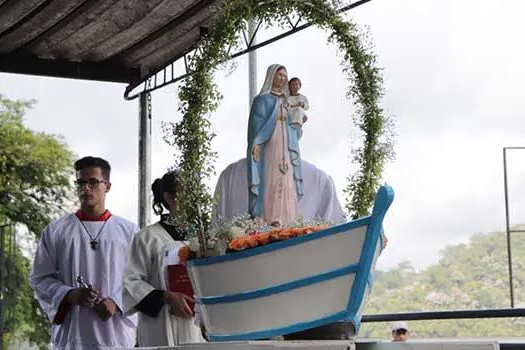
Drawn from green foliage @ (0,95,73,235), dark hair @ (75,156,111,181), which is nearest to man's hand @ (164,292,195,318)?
dark hair @ (75,156,111,181)

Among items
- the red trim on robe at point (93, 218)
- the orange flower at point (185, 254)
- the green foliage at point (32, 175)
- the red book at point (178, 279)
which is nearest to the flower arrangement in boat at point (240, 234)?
the orange flower at point (185, 254)

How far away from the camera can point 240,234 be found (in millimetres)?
2811

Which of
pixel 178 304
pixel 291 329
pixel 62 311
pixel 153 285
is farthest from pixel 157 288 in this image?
pixel 291 329

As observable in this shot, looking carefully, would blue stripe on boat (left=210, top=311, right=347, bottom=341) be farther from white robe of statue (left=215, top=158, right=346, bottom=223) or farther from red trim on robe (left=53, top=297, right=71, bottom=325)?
red trim on robe (left=53, top=297, right=71, bottom=325)

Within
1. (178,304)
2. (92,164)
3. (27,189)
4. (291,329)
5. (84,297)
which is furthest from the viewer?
(27,189)

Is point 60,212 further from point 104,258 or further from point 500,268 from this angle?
point 104,258

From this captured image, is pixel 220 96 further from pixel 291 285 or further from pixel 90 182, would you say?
pixel 90 182

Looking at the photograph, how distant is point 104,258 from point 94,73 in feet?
15.5

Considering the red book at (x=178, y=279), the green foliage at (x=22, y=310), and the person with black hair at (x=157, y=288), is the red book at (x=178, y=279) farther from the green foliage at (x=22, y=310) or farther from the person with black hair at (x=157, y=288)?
the green foliage at (x=22, y=310)

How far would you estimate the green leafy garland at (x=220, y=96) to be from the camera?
122 inches

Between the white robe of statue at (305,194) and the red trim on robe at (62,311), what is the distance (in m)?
1.17

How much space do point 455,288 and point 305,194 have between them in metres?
7.36

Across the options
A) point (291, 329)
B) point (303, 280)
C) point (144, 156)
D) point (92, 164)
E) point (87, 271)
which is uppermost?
point (144, 156)

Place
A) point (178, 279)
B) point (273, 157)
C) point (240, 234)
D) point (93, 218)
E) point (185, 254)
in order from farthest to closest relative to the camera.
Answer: point (93, 218)
point (178, 279)
point (273, 157)
point (185, 254)
point (240, 234)
